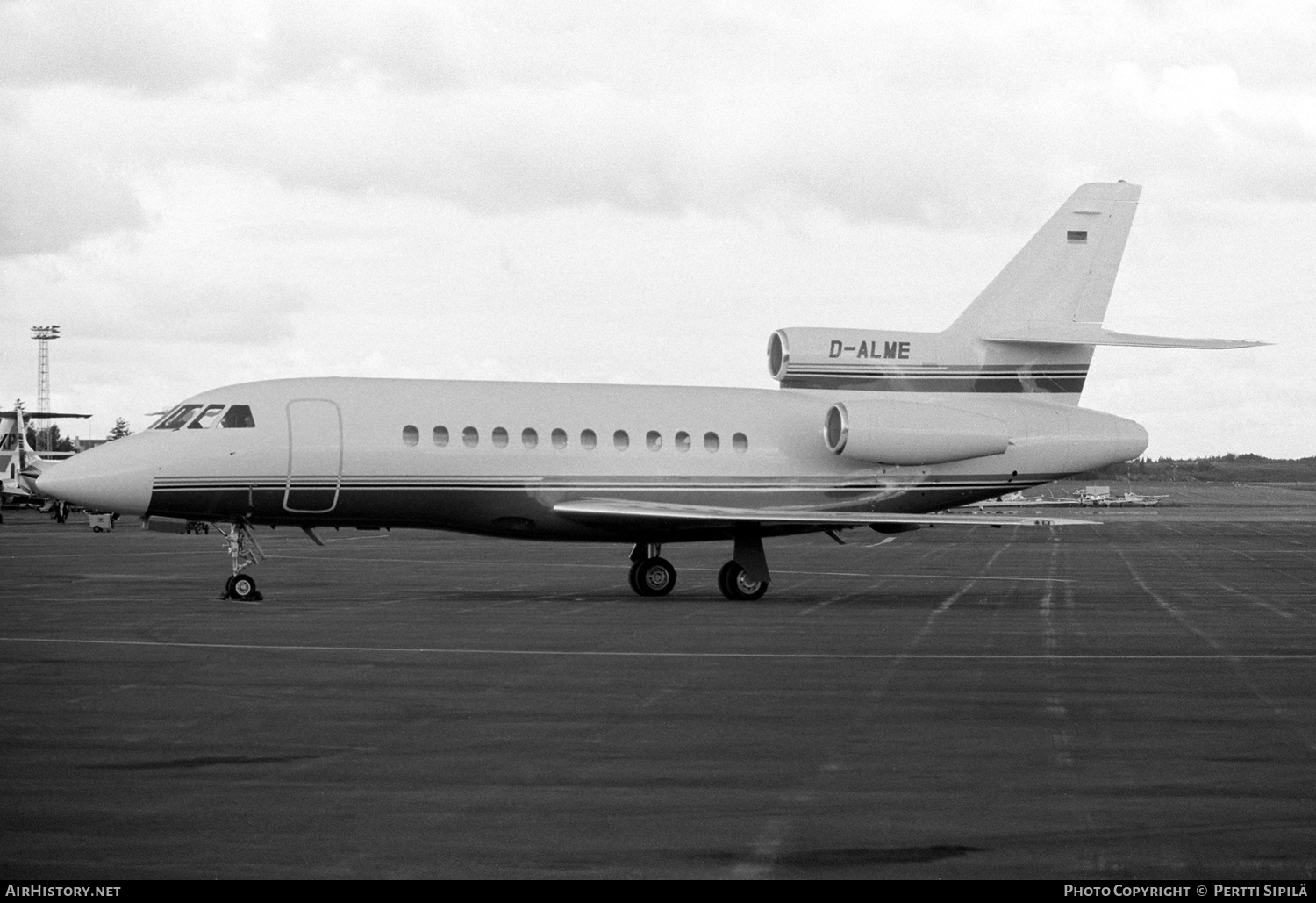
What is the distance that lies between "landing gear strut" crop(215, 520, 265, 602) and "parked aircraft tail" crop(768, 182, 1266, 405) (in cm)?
1053

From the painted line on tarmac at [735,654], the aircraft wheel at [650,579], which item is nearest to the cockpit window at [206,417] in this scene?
the painted line on tarmac at [735,654]

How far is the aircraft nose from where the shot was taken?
80.8 feet

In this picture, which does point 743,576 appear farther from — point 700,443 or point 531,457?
point 531,457

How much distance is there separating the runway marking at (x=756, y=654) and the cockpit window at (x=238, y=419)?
25.3ft

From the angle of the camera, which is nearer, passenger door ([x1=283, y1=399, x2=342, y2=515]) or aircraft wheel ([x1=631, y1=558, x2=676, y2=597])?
passenger door ([x1=283, y1=399, x2=342, y2=515])

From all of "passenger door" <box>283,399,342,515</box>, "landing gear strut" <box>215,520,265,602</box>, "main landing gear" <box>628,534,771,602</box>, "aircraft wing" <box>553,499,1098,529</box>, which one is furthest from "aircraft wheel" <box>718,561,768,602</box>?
"landing gear strut" <box>215,520,265,602</box>

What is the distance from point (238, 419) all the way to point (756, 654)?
460 inches

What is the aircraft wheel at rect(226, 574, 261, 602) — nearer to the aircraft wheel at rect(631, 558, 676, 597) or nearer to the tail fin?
the aircraft wheel at rect(631, 558, 676, 597)

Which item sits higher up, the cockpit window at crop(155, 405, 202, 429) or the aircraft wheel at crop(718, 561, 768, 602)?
the cockpit window at crop(155, 405, 202, 429)

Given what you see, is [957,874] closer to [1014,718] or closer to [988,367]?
[1014,718]

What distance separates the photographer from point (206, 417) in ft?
84.8

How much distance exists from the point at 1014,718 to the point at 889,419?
15677 millimetres

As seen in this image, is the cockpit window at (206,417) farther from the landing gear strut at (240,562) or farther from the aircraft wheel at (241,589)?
the aircraft wheel at (241,589)

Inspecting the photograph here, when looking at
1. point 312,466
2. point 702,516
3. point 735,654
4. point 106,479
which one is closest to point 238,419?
point 312,466
